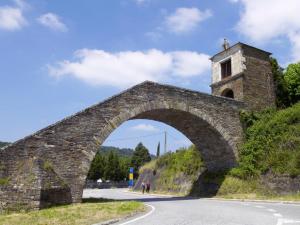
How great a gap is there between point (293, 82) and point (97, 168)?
165ft

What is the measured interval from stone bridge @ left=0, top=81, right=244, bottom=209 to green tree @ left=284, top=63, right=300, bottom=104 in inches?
276

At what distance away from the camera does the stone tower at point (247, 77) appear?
78.2 ft

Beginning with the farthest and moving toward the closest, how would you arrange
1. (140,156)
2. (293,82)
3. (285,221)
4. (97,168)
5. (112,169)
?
(140,156) < (112,169) < (97,168) < (293,82) < (285,221)

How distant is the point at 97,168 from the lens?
71312 millimetres

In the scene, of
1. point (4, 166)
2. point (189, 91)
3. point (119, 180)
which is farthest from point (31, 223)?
point (119, 180)

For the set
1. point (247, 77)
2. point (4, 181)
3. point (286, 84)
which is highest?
point (286, 84)

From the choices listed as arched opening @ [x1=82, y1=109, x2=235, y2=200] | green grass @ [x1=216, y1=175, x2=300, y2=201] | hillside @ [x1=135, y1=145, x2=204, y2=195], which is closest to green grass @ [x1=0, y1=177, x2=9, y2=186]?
arched opening @ [x1=82, y1=109, x2=235, y2=200]

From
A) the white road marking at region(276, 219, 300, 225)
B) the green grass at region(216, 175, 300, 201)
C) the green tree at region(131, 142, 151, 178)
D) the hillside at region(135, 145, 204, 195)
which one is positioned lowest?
the white road marking at region(276, 219, 300, 225)

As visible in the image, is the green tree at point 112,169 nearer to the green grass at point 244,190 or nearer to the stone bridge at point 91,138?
the stone bridge at point 91,138

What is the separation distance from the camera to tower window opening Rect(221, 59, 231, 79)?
25.9 metres

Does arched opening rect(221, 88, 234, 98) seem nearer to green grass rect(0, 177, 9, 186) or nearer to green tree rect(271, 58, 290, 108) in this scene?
green tree rect(271, 58, 290, 108)

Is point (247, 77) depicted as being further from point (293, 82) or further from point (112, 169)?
point (112, 169)

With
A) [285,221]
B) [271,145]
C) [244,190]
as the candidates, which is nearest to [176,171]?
[244,190]

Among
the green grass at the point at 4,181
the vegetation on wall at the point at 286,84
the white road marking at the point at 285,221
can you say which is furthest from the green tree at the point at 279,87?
the green grass at the point at 4,181
